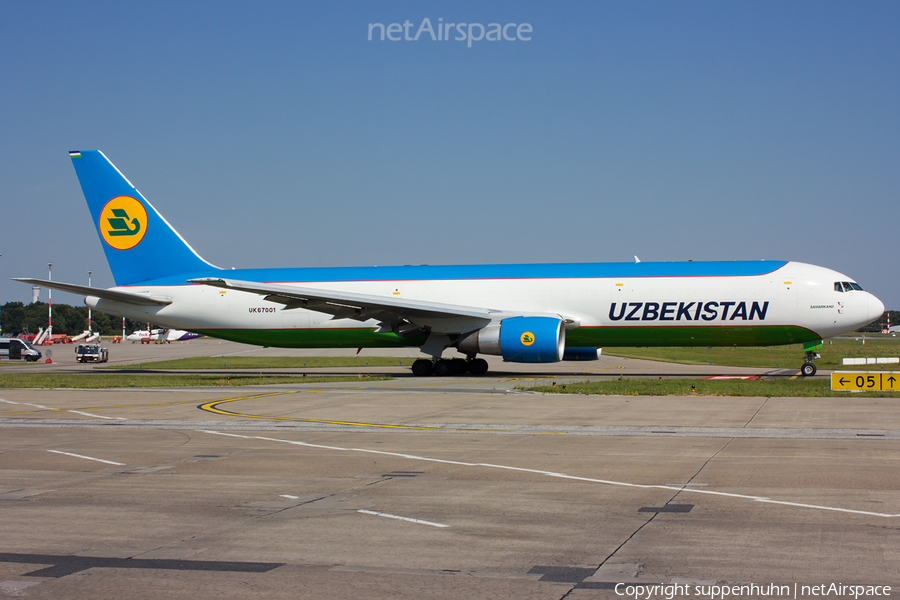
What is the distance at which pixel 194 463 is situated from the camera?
37.9 ft

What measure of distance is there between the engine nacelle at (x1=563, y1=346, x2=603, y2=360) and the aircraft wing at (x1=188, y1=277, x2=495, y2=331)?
4297 mm

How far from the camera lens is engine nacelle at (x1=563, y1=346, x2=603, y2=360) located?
32.6 meters

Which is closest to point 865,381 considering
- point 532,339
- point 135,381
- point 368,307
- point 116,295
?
point 532,339

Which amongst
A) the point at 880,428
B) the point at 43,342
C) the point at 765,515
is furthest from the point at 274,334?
the point at 43,342

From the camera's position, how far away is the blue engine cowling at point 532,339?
27938 millimetres

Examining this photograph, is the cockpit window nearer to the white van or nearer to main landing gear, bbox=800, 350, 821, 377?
main landing gear, bbox=800, 350, 821, 377

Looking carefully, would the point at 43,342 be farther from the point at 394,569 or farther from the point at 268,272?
the point at 394,569

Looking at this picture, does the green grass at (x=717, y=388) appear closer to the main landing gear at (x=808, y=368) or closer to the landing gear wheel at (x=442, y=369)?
the main landing gear at (x=808, y=368)

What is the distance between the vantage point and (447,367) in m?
31.8

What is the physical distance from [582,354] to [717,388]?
999 cm

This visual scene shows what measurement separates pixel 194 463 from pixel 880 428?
12767 millimetres

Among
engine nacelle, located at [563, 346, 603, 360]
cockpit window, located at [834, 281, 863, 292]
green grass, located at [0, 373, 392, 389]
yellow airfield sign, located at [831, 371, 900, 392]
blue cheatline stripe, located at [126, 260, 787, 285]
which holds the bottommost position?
green grass, located at [0, 373, 392, 389]

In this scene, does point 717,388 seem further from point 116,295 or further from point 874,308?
point 116,295

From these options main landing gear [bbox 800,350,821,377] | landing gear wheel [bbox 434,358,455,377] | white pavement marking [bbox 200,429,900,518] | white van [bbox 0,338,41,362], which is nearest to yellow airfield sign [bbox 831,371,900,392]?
main landing gear [bbox 800,350,821,377]
